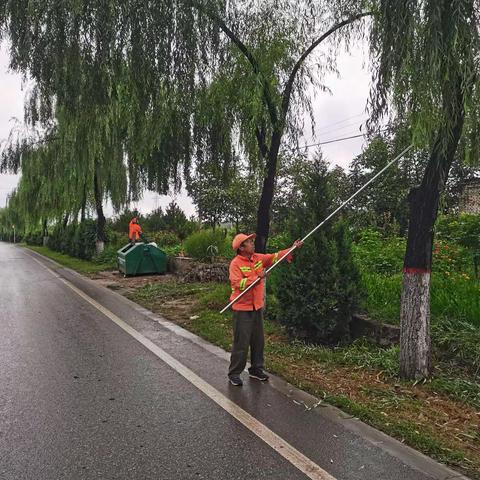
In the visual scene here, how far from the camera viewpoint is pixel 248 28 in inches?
315

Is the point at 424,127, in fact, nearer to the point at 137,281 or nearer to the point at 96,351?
the point at 96,351

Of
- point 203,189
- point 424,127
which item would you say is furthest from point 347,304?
point 203,189

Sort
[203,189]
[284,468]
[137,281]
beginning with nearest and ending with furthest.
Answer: [284,468], [137,281], [203,189]

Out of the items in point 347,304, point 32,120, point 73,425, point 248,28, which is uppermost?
point 32,120

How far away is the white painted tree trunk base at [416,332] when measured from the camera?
531 cm

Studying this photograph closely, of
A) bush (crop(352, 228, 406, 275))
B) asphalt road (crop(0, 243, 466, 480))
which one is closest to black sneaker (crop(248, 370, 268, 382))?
asphalt road (crop(0, 243, 466, 480))

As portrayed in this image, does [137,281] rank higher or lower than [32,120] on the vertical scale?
lower

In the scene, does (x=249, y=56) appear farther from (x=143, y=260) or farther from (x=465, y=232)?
(x=143, y=260)

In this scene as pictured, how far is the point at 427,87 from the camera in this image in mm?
4289

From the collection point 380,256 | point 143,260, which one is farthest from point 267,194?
point 143,260

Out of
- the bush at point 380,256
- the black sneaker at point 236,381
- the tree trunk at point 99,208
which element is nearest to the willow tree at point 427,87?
the black sneaker at point 236,381

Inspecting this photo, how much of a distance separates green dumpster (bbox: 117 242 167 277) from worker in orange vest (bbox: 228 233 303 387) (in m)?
11.1

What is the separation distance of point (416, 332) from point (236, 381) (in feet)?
6.64

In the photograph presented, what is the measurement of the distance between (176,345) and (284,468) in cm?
382
